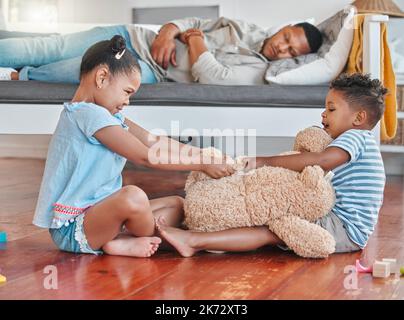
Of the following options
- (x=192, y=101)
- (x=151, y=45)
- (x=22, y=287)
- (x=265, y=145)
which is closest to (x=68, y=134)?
(x=22, y=287)

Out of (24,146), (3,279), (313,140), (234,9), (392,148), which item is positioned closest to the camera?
(3,279)

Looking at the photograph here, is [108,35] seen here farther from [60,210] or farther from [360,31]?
[60,210]

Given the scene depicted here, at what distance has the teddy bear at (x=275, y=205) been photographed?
5.21 feet

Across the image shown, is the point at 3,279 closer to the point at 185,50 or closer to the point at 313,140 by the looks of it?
the point at 313,140

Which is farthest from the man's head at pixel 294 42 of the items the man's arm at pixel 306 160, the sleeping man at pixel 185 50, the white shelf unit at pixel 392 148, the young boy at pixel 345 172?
the man's arm at pixel 306 160

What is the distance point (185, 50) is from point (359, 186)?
3.80ft

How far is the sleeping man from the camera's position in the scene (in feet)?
8.11

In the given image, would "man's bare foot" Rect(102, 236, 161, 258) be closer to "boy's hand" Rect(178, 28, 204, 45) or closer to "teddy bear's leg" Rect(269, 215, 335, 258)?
"teddy bear's leg" Rect(269, 215, 335, 258)

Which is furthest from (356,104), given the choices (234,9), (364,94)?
(234,9)

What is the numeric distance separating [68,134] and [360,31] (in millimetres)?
1226

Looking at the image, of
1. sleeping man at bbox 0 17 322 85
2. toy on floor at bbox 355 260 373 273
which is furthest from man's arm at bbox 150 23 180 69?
toy on floor at bbox 355 260 373 273

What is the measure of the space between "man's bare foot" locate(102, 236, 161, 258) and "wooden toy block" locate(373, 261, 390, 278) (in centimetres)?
47

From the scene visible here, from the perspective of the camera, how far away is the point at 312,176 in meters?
1.59

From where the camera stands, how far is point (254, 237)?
1619 millimetres
